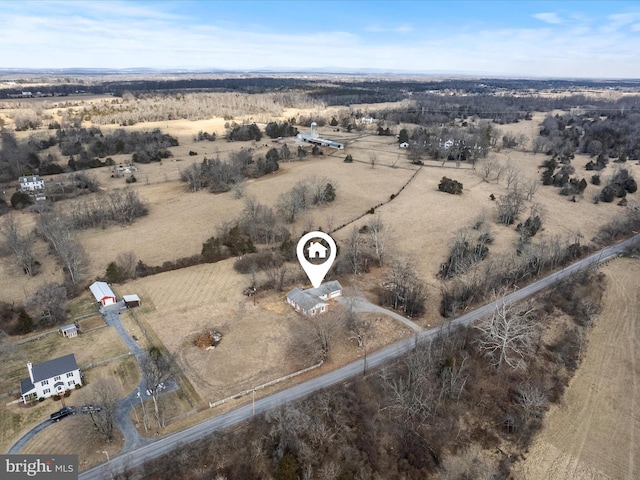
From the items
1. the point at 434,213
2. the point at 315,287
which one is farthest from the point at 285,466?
the point at 434,213

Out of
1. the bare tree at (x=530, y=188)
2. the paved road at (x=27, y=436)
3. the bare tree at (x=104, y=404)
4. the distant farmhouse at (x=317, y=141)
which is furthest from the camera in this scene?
the distant farmhouse at (x=317, y=141)

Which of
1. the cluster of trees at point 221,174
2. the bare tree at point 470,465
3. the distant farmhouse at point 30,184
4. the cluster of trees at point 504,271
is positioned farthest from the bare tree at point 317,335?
the distant farmhouse at point 30,184

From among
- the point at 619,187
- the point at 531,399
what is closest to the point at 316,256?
the point at 531,399

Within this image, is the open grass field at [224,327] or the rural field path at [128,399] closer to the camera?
the rural field path at [128,399]

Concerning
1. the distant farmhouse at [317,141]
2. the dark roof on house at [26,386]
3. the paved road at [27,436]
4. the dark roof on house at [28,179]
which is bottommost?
the paved road at [27,436]

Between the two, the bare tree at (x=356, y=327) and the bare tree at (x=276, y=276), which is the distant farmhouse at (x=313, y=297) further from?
the bare tree at (x=356, y=327)

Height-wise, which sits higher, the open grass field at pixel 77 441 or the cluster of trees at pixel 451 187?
the cluster of trees at pixel 451 187

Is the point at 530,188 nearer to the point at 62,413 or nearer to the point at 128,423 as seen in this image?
the point at 128,423
